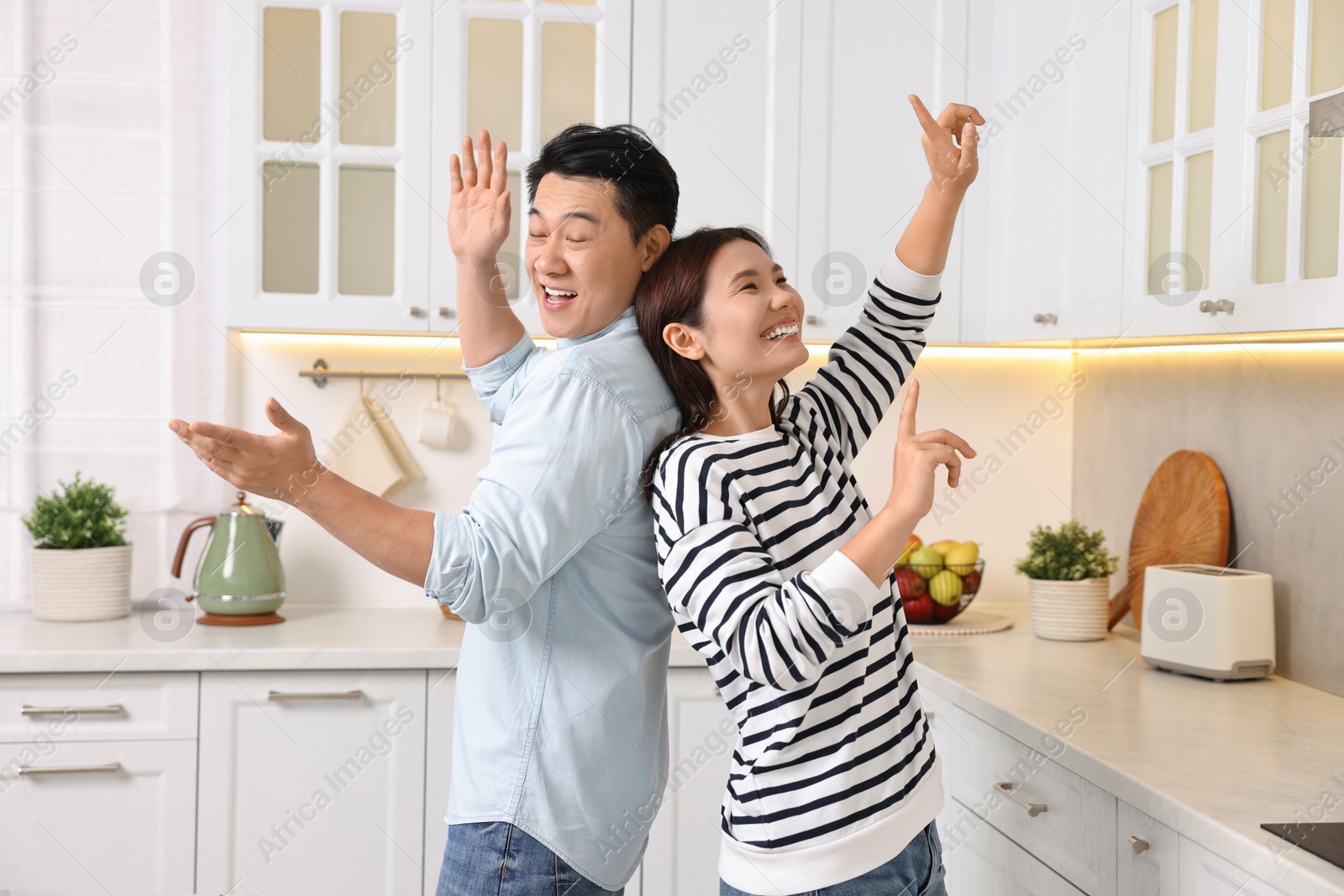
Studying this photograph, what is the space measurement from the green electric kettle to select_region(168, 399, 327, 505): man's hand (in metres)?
1.51

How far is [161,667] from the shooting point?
2.04 meters

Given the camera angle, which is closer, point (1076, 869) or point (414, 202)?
point (1076, 869)

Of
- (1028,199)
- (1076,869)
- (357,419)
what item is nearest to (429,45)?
(357,419)

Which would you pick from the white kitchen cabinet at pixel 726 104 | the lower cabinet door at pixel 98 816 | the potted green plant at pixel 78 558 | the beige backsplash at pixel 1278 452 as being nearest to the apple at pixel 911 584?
the beige backsplash at pixel 1278 452

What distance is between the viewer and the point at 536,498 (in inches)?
39.8

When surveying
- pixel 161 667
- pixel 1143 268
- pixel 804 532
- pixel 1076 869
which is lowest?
pixel 1076 869

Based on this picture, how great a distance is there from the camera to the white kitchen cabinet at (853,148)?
2.37 metres

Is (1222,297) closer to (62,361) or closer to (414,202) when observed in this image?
(414,202)

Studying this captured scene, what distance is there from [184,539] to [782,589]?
1804 millimetres

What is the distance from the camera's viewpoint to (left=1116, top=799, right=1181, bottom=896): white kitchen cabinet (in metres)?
1.29

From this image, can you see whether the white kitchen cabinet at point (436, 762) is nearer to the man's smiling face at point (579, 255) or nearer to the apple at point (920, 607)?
the apple at point (920, 607)

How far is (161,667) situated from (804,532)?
1421mm

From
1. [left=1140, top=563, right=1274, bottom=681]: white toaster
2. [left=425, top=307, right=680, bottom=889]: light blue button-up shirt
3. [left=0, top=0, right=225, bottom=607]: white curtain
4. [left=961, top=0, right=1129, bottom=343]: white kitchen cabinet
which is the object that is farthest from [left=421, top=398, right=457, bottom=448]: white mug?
[left=1140, top=563, right=1274, bottom=681]: white toaster

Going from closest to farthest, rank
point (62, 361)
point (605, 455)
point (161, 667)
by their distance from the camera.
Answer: point (605, 455) → point (161, 667) → point (62, 361)
